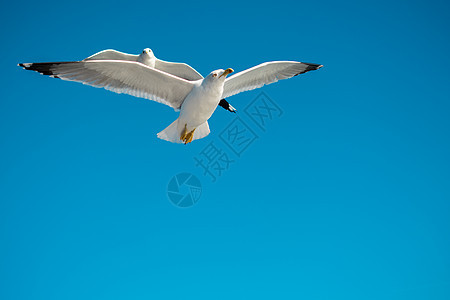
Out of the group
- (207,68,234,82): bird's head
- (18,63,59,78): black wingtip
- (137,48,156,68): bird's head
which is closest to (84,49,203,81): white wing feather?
(137,48,156,68): bird's head

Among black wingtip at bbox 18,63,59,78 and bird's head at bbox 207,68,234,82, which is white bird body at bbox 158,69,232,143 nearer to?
bird's head at bbox 207,68,234,82

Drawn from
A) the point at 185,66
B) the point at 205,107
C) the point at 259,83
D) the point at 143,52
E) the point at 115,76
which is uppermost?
the point at 143,52

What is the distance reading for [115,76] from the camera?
5125 millimetres

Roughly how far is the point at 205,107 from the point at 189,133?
602mm

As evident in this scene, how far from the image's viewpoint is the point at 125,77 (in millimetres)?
5203

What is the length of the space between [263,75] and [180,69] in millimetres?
1850

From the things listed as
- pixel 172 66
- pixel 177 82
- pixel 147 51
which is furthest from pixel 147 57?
pixel 177 82

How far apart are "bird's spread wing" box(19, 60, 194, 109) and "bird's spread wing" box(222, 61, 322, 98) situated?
67cm

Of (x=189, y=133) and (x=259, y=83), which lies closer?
(x=189, y=133)

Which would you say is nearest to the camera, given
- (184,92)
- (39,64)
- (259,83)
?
(39,64)

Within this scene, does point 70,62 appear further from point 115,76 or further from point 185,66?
point 185,66

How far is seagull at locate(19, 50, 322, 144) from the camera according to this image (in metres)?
4.87

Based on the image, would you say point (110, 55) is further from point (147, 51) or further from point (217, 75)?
point (217, 75)

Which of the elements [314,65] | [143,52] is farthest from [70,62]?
[314,65]
